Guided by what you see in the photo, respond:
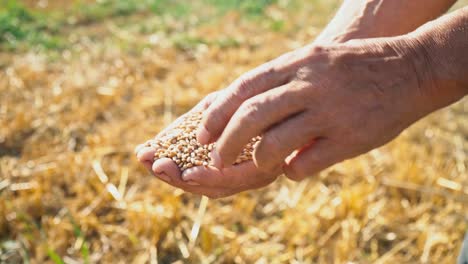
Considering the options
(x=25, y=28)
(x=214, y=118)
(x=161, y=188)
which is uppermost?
(x=214, y=118)

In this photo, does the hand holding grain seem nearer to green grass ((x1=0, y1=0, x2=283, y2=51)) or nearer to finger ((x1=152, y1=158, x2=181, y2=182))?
finger ((x1=152, y1=158, x2=181, y2=182))

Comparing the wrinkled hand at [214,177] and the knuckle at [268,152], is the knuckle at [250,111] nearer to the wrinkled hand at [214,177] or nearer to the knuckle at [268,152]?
the knuckle at [268,152]

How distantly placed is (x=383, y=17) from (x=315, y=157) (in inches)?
30.3

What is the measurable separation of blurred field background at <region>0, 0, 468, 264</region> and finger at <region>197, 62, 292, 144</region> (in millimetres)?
1099

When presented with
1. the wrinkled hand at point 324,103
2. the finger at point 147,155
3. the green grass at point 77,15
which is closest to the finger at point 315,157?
the wrinkled hand at point 324,103

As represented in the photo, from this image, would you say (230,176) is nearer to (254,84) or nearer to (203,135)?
(203,135)

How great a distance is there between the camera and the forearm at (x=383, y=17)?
5.95 feet

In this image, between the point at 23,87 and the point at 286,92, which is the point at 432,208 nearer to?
the point at 286,92

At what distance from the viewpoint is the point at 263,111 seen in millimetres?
1214

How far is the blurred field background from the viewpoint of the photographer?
246 cm

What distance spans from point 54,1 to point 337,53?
5022 mm

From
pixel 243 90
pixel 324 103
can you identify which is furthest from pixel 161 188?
pixel 324 103

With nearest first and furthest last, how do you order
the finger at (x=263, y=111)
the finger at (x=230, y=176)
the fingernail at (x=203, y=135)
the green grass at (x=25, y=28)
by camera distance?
the finger at (x=263, y=111), the fingernail at (x=203, y=135), the finger at (x=230, y=176), the green grass at (x=25, y=28)

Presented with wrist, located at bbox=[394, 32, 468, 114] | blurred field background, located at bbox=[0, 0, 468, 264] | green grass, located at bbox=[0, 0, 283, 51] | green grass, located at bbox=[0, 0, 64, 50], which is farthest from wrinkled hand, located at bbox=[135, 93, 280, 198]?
green grass, located at bbox=[0, 0, 64, 50]
